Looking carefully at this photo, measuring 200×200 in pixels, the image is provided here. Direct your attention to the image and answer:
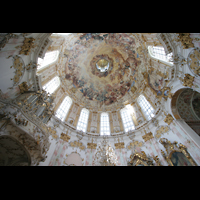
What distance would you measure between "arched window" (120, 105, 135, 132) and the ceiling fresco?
2.56 metres

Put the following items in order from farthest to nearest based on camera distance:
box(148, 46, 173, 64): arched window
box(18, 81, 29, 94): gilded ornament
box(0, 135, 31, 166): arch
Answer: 1. box(148, 46, 173, 64): arched window
2. box(18, 81, 29, 94): gilded ornament
3. box(0, 135, 31, 166): arch

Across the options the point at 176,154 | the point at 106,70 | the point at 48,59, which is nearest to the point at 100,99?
the point at 106,70

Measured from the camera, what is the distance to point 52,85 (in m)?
14.0

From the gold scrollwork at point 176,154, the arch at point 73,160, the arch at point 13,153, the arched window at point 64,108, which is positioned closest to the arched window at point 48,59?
the arched window at point 64,108

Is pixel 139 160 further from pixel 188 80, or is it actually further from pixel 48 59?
pixel 48 59

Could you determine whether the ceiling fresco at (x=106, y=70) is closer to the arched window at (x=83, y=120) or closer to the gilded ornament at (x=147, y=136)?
the arched window at (x=83, y=120)

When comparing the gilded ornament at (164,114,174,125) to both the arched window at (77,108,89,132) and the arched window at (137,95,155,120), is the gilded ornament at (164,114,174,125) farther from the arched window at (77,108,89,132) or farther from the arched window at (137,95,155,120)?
the arched window at (77,108,89,132)

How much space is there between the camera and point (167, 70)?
1005 cm

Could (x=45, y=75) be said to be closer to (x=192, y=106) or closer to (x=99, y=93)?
(x=99, y=93)

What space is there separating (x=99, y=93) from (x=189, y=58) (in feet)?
47.4

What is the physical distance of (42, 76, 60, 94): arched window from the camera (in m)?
13.0

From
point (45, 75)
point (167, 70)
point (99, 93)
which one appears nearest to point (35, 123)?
point (45, 75)

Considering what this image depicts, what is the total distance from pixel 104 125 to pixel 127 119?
362cm

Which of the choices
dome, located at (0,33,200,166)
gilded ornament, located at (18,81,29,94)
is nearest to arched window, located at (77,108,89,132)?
dome, located at (0,33,200,166)
